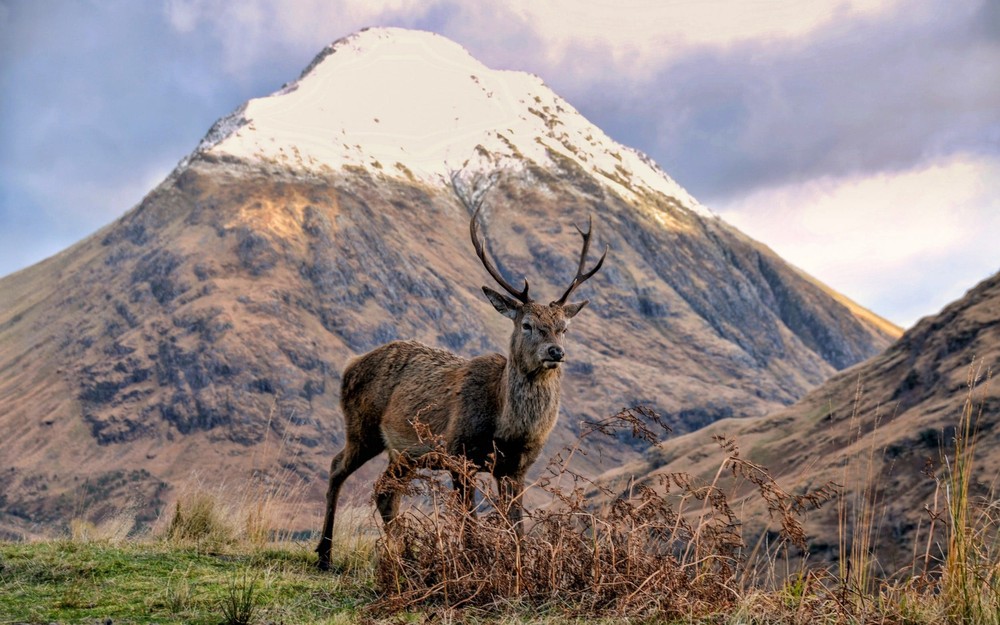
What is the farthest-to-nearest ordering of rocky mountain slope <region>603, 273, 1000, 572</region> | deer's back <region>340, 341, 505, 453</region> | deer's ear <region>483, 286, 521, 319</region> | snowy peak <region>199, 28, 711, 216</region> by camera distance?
snowy peak <region>199, 28, 711, 216</region>
rocky mountain slope <region>603, 273, 1000, 572</region>
deer's ear <region>483, 286, 521, 319</region>
deer's back <region>340, 341, 505, 453</region>

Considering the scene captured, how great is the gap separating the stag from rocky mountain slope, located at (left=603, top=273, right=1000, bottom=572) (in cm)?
863

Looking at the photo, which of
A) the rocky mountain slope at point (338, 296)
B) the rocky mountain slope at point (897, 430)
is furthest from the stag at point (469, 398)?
the rocky mountain slope at point (338, 296)

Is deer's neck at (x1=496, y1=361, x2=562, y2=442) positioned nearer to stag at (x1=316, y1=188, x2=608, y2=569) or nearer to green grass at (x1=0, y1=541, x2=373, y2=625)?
Answer: stag at (x1=316, y1=188, x2=608, y2=569)

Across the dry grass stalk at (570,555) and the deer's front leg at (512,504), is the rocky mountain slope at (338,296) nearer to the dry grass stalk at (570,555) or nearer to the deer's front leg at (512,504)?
the deer's front leg at (512,504)

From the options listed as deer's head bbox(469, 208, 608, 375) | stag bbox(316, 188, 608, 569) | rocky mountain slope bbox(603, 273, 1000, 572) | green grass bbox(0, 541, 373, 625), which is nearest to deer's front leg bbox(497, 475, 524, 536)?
stag bbox(316, 188, 608, 569)

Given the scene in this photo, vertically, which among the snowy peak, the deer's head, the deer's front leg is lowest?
the deer's front leg

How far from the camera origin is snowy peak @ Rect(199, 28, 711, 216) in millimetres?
129375

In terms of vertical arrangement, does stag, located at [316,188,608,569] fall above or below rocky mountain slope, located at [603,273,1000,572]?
above

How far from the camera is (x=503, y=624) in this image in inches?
196

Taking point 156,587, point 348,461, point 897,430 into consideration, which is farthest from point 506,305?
point 897,430

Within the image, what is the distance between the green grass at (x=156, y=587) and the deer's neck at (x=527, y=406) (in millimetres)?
1771

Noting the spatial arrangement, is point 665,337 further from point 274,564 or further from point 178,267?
point 274,564

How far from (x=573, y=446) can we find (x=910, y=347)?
24.2m

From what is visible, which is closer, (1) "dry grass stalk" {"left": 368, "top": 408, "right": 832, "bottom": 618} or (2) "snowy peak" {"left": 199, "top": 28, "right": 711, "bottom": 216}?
(1) "dry grass stalk" {"left": 368, "top": 408, "right": 832, "bottom": 618}
